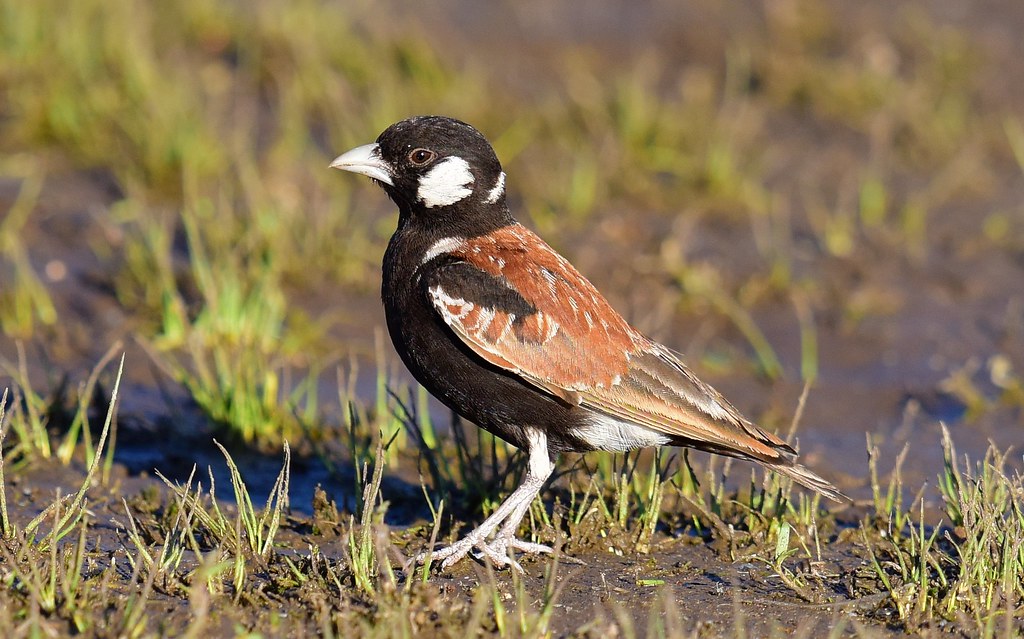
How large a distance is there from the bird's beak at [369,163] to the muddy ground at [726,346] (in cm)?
129

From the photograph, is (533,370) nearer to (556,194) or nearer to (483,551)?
(483,551)

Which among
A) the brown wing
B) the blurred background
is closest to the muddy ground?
the blurred background

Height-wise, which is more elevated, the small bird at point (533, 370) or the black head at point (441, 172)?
the black head at point (441, 172)

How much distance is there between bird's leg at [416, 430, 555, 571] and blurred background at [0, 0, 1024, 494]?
4.12 ft

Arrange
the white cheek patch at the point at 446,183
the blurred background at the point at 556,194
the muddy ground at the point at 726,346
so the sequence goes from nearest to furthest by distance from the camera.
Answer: the muddy ground at the point at 726,346 < the white cheek patch at the point at 446,183 < the blurred background at the point at 556,194

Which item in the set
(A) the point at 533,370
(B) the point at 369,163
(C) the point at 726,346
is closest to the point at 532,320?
(A) the point at 533,370

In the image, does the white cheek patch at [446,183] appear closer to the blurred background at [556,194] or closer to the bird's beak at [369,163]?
the bird's beak at [369,163]

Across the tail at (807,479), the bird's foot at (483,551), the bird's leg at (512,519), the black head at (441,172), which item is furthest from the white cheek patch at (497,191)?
the tail at (807,479)

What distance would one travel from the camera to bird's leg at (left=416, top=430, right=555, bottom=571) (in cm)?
501

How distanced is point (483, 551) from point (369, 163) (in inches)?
63.3

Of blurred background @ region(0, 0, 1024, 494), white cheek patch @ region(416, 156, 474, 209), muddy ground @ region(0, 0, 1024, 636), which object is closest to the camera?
muddy ground @ region(0, 0, 1024, 636)

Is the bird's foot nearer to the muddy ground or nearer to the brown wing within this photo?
the muddy ground

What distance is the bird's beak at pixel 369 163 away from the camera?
548 cm

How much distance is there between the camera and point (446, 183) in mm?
5406
